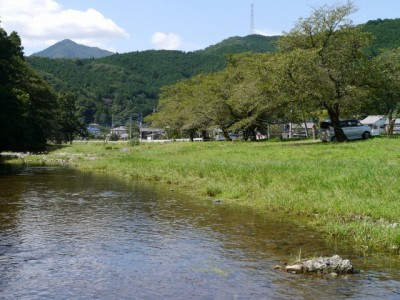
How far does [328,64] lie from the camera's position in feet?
132

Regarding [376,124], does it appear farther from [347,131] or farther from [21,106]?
[21,106]

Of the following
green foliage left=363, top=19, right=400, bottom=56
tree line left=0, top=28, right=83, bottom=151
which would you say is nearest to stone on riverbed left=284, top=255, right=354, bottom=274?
tree line left=0, top=28, right=83, bottom=151

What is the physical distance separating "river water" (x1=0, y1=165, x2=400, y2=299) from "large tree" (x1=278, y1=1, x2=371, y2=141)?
77.2 feet

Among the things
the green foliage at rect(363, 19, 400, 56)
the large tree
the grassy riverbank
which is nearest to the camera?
the grassy riverbank

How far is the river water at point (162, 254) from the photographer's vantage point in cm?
810

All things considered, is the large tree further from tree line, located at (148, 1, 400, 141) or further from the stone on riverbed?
the stone on riverbed

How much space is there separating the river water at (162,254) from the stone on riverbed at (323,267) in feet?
0.86

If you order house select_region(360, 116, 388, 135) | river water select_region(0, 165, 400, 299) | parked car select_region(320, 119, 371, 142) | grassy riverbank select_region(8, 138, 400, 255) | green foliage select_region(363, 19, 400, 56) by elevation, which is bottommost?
river water select_region(0, 165, 400, 299)

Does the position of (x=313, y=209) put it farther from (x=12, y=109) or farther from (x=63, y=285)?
(x=12, y=109)

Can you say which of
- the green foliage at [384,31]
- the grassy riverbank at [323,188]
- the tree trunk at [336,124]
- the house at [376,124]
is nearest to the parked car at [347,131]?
the tree trunk at [336,124]

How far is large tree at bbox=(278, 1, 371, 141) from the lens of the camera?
127ft

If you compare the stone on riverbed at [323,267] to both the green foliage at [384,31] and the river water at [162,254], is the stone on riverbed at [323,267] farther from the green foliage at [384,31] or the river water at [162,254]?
the green foliage at [384,31]

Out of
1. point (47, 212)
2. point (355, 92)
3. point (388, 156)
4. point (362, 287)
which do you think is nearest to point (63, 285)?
point (362, 287)

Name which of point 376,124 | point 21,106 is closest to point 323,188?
point 21,106
